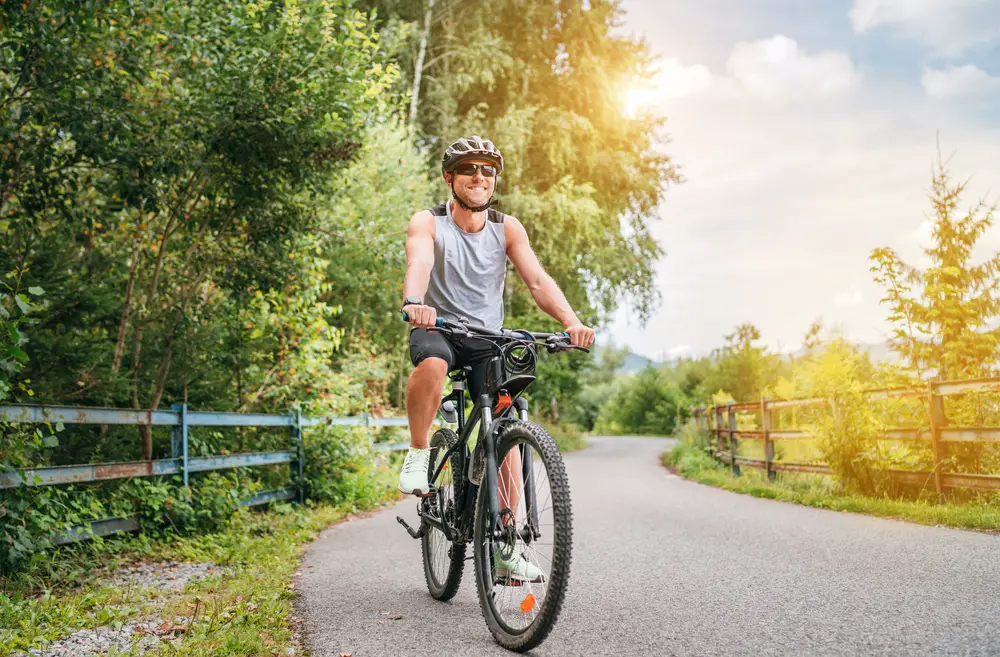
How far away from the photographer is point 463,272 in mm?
4055

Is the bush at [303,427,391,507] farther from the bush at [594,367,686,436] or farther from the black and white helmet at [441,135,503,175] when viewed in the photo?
the bush at [594,367,686,436]

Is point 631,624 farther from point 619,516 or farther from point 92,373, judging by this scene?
point 92,373

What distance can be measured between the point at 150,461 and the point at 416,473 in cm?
319

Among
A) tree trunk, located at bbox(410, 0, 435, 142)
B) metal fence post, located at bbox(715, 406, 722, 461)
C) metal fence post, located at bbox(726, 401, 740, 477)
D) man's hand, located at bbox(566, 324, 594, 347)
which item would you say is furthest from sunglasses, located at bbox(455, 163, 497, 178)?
tree trunk, located at bbox(410, 0, 435, 142)

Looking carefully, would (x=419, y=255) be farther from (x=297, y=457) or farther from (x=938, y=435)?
(x=938, y=435)

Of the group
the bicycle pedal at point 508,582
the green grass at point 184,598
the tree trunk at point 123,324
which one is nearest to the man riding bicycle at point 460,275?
the bicycle pedal at point 508,582

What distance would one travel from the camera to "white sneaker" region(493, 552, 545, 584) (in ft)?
10.7

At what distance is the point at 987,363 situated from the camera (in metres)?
8.35

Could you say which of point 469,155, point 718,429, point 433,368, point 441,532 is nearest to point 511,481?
point 433,368

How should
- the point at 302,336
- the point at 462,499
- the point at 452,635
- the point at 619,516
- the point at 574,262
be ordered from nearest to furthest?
1. the point at 452,635
2. the point at 462,499
3. the point at 619,516
4. the point at 302,336
5. the point at 574,262

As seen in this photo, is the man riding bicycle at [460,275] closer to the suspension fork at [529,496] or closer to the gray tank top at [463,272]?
the gray tank top at [463,272]

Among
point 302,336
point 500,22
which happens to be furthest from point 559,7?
point 302,336

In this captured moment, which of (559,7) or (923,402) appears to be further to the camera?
(559,7)

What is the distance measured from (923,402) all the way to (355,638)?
6.71 metres
